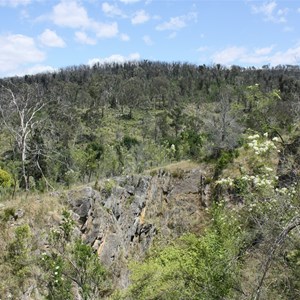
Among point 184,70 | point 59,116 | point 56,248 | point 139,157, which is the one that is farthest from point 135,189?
point 184,70

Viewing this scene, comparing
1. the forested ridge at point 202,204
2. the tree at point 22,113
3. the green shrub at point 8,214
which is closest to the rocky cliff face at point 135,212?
the forested ridge at point 202,204

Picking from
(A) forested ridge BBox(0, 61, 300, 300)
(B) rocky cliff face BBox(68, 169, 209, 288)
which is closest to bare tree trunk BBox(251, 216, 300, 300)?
(A) forested ridge BBox(0, 61, 300, 300)

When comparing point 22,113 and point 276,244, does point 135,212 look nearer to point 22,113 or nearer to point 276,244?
point 22,113

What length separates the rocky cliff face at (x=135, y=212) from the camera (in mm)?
16172

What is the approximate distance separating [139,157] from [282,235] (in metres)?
32.6

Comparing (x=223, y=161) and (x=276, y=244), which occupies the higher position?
(x=276, y=244)

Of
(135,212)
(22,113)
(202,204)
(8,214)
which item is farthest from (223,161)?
(8,214)

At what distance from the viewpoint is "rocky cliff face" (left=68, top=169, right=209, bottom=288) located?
53.1 ft

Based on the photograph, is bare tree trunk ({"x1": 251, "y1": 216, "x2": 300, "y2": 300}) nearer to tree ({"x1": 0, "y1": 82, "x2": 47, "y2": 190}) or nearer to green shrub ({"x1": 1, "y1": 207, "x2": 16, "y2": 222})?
green shrub ({"x1": 1, "y1": 207, "x2": 16, "y2": 222})

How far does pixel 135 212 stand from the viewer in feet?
69.5

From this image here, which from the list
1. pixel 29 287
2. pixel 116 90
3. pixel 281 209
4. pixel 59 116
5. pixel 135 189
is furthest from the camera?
pixel 116 90

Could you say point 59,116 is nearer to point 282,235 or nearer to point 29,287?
point 29,287

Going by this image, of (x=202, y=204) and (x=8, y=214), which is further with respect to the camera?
(x=202, y=204)

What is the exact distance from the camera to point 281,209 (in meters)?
6.83
